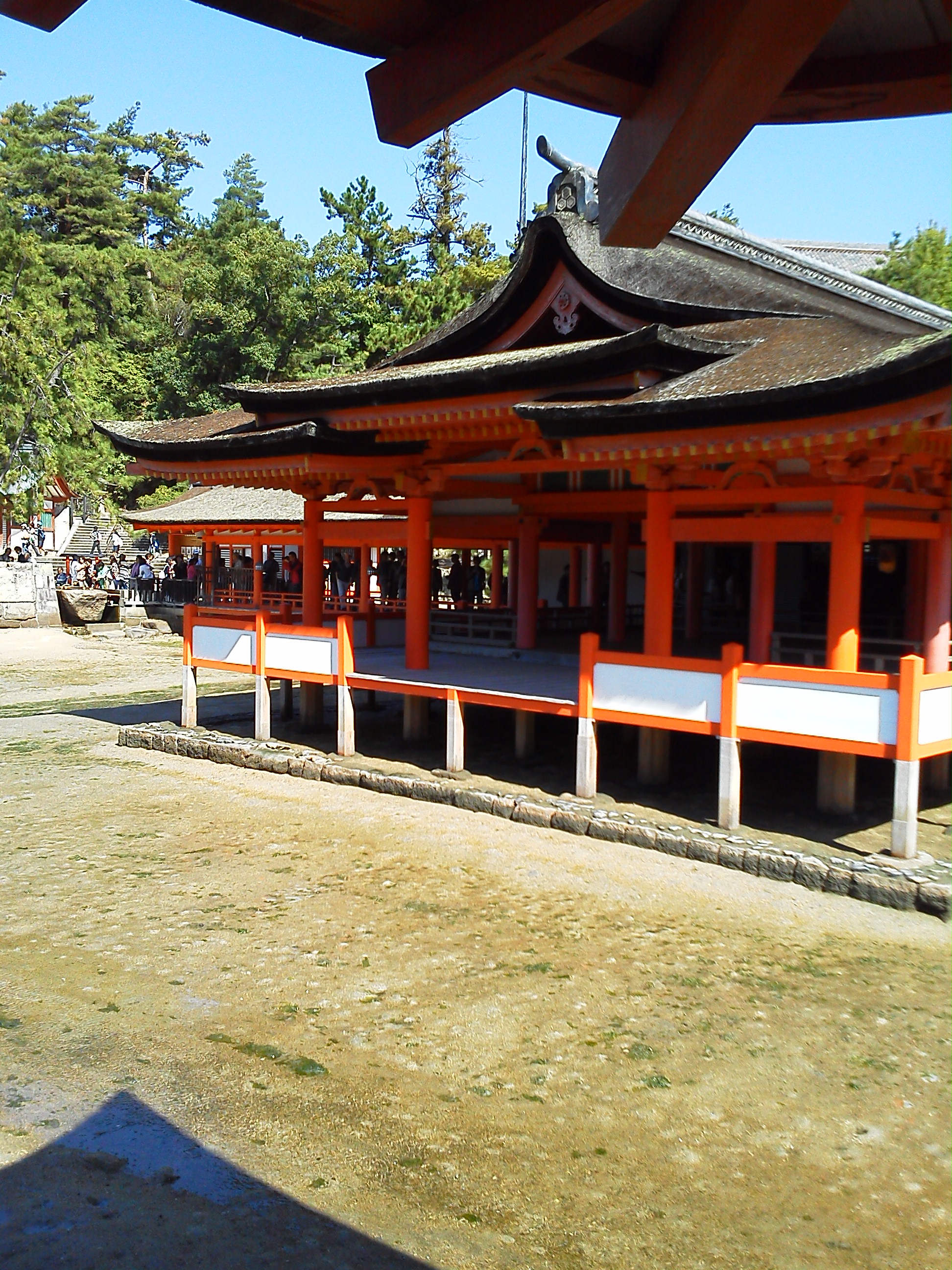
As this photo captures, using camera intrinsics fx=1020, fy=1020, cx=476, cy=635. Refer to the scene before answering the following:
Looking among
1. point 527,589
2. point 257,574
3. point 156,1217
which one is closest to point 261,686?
point 527,589

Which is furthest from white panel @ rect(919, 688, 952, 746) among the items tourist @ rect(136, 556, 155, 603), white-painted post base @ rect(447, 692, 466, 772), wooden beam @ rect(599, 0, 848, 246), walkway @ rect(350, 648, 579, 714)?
tourist @ rect(136, 556, 155, 603)

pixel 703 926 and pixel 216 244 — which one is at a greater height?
pixel 216 244

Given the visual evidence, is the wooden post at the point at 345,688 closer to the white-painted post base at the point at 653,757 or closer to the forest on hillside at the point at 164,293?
the white-painted post base at the point at 653,757

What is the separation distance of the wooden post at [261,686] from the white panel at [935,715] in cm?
910

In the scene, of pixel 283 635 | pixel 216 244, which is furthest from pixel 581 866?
pixel 216 244

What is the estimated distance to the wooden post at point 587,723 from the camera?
11219 mm

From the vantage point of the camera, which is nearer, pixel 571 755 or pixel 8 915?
pixel 8 915

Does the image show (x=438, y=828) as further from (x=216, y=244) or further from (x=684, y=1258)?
(x=216, y=244)

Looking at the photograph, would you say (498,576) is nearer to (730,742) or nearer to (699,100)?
(730,742)

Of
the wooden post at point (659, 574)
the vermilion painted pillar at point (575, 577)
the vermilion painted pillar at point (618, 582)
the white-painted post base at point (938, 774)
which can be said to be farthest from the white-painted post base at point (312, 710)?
the vermilion painted pillar at point (575, 577)

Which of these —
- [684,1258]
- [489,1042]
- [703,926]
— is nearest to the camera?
[684,1258]

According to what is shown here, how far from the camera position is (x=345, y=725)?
14.0m

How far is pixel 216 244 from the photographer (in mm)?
56906

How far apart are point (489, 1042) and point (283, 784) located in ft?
24.4
